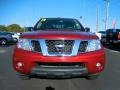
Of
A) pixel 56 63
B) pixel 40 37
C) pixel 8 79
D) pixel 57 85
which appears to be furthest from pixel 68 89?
pixel 8 79

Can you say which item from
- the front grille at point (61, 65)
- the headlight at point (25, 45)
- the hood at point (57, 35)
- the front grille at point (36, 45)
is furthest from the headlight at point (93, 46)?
the headlight at point (25, 45)

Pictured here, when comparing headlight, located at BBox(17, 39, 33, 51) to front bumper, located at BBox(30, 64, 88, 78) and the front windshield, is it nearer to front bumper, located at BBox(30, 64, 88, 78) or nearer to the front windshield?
front bumper, located at BBox(30, 64, 88, 78)

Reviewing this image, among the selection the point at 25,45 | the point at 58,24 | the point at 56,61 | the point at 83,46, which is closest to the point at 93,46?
the point at 83,46

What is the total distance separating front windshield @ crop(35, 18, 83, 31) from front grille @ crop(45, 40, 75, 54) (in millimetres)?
2257

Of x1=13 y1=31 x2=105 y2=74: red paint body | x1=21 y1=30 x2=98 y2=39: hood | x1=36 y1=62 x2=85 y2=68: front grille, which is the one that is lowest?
x1=36 y1=62 x2=85 y2=68: front grille

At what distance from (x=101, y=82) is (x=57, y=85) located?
1212mm

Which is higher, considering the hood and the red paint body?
the hood

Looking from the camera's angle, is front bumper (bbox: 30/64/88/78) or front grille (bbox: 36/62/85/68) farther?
front grille (bbox: 36/62/85/68)

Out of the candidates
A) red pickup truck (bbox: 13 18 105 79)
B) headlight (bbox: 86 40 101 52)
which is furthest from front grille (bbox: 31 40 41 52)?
headlight (bbox: 86 40 101 52)

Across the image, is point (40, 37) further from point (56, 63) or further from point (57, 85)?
point (57, 85)

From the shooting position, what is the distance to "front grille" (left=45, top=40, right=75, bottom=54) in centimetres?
639

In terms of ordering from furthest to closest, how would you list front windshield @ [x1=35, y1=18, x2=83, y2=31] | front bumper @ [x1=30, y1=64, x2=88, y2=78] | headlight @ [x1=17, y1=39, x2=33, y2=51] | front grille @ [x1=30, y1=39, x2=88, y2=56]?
front windshield @ [x1=35, y1=18, x2=83, y2=31], headlight @ [x1=17, y1=39, x2=33, y2=51], front grille @ [x1=30, y1=39, x2=88, y2=56], front bumper @ [x1=30, y1=64, x2=88, y2=78]

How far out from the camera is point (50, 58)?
631cm

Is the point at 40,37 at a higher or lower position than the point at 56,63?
higher
